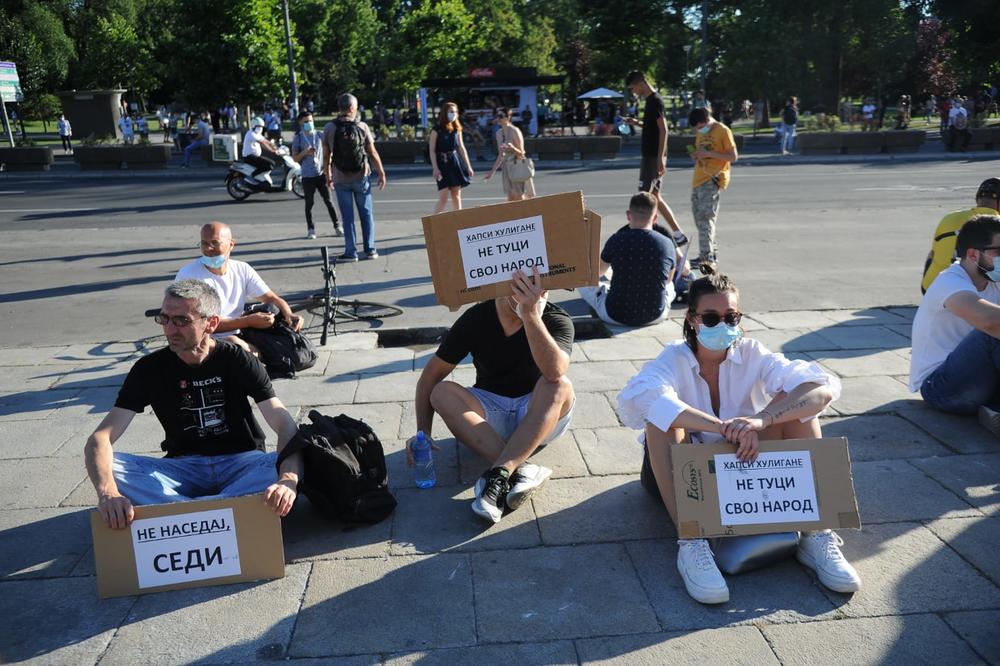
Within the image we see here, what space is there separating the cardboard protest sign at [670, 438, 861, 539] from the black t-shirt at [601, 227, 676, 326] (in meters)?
3.70

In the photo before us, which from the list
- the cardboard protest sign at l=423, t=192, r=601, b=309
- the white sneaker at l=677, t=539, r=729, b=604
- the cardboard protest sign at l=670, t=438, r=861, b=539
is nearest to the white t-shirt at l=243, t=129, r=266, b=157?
the cardboard protest sign at l=423, t=192, r=601, b=309

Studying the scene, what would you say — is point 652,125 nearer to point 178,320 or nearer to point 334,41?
point 178,320

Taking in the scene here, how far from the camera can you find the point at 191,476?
12.6 ft

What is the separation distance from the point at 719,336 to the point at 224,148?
A: 2330 centimetres

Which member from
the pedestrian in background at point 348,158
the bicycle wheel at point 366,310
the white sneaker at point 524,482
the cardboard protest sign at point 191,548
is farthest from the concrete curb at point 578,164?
the cardboard protest sign at point 191,548

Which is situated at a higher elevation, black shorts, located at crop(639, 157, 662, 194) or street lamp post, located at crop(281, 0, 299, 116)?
street lamp post, located at crop(281, 0, 299, 116)

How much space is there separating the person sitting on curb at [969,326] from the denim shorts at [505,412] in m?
2.34

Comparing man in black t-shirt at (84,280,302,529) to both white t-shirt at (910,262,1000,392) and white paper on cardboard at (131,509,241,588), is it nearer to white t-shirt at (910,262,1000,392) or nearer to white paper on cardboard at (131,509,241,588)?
white paper on cardboard at (131,509,241,588)

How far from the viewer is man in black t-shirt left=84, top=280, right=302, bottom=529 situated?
3.52 metres

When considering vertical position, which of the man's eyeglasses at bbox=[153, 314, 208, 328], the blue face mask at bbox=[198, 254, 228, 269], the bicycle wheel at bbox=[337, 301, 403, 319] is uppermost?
the blue face mask at bbox=[198, 254, 228, 269]

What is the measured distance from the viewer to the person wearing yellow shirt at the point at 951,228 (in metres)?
5.88

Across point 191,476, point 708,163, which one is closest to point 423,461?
point 191,476

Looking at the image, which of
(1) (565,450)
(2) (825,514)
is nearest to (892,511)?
(2) (825,514)

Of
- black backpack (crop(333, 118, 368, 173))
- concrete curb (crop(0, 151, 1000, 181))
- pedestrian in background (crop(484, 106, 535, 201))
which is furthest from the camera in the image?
concrete curb (crop(0, 151, 1000, 181))
